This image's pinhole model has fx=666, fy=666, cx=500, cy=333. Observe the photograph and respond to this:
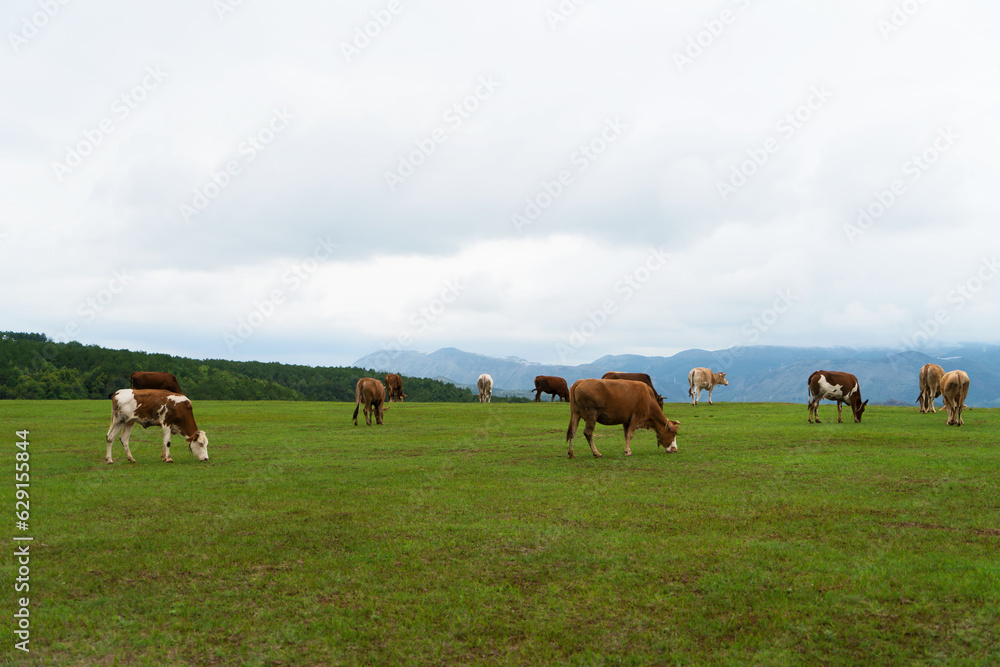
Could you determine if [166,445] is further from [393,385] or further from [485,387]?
[485,387]

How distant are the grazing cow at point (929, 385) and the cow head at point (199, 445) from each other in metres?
34.4

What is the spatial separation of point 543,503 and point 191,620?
21.8 ft

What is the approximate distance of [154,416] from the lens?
730 inches

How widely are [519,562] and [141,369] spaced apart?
99813 millimetres

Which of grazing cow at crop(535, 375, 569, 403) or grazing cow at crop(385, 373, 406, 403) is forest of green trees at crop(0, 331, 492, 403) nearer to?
grazing cow at crop(535, 375, 569, 403)

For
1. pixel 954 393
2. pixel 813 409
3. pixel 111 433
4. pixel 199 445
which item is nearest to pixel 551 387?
pixel 813 409

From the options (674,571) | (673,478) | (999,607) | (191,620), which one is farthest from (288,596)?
(673,478)

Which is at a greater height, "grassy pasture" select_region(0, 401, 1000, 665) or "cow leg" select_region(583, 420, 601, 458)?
"cow leg" select_region(583, 420, 601, 458)

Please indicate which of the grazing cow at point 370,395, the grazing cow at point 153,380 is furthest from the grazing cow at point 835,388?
the grazing cow at point 153,380

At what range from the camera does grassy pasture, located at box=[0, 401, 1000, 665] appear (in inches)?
249

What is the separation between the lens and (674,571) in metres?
8.16

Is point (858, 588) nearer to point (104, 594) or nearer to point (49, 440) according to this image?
point (104, 594)

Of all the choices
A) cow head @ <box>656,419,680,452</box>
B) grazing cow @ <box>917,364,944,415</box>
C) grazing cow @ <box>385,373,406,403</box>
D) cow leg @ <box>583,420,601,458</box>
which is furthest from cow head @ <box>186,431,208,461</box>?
grazing cow @ <box>385,373,406,403</box>

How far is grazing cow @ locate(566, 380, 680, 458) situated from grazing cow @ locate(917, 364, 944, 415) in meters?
23.6
